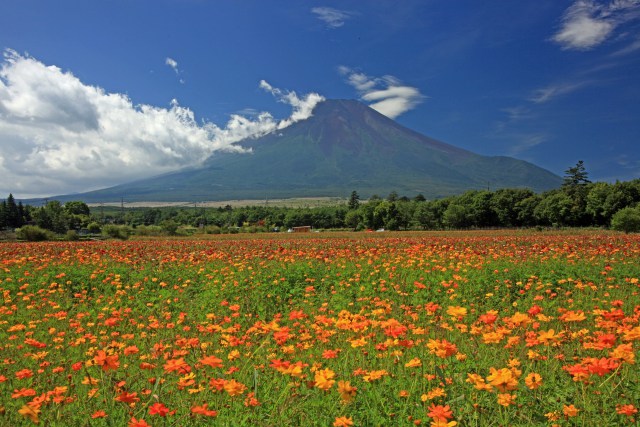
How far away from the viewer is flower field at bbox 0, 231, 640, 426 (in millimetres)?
3320

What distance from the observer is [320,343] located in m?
5.60

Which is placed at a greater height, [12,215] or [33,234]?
[33,234]

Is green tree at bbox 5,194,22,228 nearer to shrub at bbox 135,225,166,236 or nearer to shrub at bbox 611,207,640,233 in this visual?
shrub at bbox 135,225,166,236

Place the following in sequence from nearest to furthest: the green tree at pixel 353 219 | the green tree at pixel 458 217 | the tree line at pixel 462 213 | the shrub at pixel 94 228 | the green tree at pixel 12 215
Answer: the tree line at pixel 462 213 < the shrub at pixel 94 228 < the green tree at pixel 458 217 < the green tree at pixel 12 215 < the green tree at pixel 353 219

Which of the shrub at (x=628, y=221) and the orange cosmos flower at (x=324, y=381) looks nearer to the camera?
the orange cosmos flower at (x=324, y=381)

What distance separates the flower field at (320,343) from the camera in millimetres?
3320

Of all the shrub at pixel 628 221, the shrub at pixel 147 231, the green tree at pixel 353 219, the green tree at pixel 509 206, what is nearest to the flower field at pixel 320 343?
the shrub at pixel 628 221

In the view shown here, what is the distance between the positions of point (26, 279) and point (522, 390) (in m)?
12.9

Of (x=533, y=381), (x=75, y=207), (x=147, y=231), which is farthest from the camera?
(x=75, y=207)

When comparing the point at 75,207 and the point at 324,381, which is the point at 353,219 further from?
the point at 324,381

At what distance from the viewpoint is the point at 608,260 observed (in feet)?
40.9

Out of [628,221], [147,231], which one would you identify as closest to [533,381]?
[628,221]

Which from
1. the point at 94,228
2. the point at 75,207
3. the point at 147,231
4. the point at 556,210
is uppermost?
the point at 556,210

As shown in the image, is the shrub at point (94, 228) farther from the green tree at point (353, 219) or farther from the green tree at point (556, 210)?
the green tree at point (556, 210)
